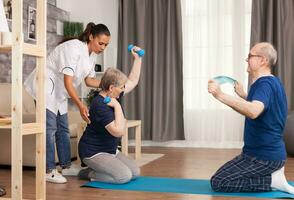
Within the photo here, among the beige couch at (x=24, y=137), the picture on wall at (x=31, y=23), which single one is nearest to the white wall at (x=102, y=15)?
the picture on wall at (x=31, y=23)

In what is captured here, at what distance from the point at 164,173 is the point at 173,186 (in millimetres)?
572

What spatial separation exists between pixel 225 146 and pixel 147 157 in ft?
4.26

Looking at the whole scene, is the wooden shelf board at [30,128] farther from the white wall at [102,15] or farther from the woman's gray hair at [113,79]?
the white wall at [102,15]

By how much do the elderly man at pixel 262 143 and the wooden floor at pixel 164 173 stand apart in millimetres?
199

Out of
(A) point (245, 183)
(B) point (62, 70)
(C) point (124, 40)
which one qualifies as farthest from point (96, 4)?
(A) point (245, 183)

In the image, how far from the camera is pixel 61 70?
309 centimetres

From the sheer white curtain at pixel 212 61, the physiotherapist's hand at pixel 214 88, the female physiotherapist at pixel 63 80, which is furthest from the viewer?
the sheer white curtain at pixel 212 61

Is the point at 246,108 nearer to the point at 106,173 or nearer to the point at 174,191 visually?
the point at 174,191

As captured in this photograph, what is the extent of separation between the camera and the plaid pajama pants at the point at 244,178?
8.75ft

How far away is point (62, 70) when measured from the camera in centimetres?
308

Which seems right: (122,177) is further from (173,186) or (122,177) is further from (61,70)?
(61,70)

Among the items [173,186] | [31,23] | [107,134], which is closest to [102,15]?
[31,23]

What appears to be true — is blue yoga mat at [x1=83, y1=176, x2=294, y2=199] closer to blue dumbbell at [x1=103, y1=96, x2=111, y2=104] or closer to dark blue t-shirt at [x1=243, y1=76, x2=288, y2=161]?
dark blue t-shirt at [x1=243, y1=76, x2=288, y2=161]

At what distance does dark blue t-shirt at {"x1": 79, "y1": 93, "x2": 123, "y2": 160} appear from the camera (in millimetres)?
2945
